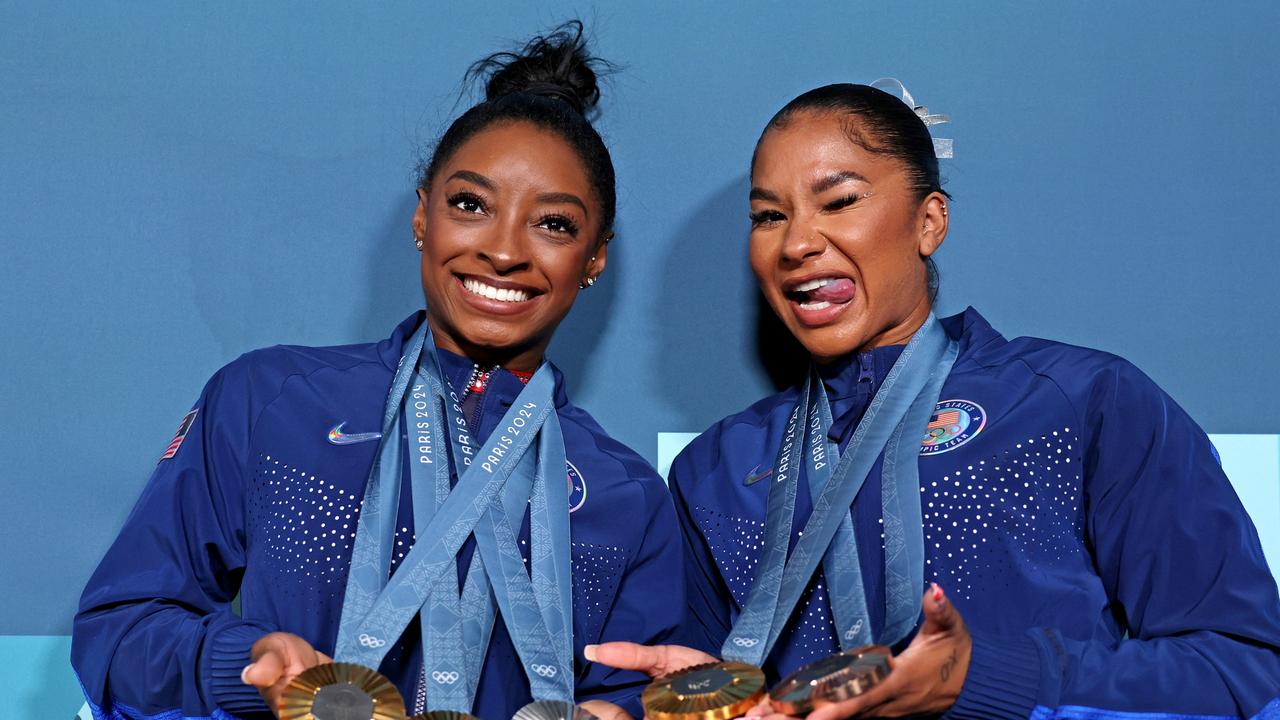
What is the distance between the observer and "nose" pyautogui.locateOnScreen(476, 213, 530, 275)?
1.97 m

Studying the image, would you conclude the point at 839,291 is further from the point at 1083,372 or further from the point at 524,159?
the point at 524,159

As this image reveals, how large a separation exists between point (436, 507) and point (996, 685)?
79 cm

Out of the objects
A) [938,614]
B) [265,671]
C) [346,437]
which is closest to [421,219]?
[346,437]

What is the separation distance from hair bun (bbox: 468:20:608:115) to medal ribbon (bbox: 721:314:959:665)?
73 centimetres

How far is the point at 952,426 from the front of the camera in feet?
6.28

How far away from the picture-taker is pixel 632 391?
8.07ft

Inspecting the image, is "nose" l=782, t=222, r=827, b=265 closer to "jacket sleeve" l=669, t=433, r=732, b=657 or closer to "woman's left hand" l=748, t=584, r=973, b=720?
"jacket sleeve" l=669, t=433, r=732, b=657

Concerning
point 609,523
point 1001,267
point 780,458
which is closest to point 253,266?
point 609,523

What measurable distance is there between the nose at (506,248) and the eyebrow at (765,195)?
35cm

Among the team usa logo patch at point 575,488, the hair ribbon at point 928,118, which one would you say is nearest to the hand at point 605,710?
the team usa logo patch at point 575,488

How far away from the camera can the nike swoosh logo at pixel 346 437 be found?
6.31 feet

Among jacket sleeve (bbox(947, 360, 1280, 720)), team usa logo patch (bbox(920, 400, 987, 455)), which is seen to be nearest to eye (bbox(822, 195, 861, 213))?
team usa logo patch (bbox(920, 400, 987, 455))

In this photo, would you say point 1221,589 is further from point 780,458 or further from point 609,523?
point 609,523

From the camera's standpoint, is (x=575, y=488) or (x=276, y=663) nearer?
(x=276, y=663)
